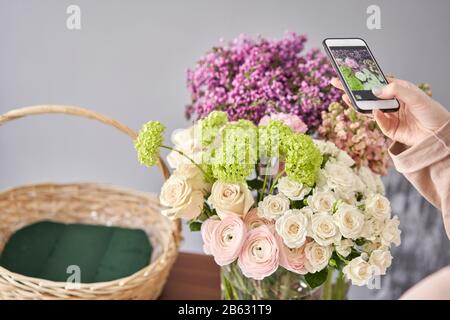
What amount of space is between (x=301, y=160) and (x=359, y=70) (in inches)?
8.1

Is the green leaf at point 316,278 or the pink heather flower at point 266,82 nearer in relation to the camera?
the green leaf at point 316,278

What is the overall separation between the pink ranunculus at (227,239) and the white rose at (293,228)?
0.06 meters

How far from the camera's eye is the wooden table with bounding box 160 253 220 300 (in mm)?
1069

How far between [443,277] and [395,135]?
38 centimetres

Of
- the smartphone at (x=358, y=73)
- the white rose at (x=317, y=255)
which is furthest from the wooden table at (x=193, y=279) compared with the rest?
the smartphone at (x=358, y=73)

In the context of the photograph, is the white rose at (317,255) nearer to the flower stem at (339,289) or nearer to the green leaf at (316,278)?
the green leaf at (316,278)

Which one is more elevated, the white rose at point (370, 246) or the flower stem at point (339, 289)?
the white rose at point (370, 246)

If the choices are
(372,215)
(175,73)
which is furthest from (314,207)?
(175,73)

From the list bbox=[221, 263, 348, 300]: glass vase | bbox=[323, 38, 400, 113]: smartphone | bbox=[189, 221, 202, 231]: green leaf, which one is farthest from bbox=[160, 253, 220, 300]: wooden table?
bbox=[323, 38, 400, 113]: smartphone

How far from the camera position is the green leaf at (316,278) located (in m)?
0.70

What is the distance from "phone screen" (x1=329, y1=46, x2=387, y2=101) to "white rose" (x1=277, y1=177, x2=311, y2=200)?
164mm

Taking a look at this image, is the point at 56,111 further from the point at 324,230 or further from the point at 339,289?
the point at 339,289

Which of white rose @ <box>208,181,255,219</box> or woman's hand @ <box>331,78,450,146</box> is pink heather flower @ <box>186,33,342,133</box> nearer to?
woman's hand @ <box>331,78,450,146</box>

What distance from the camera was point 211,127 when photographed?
724 mm
